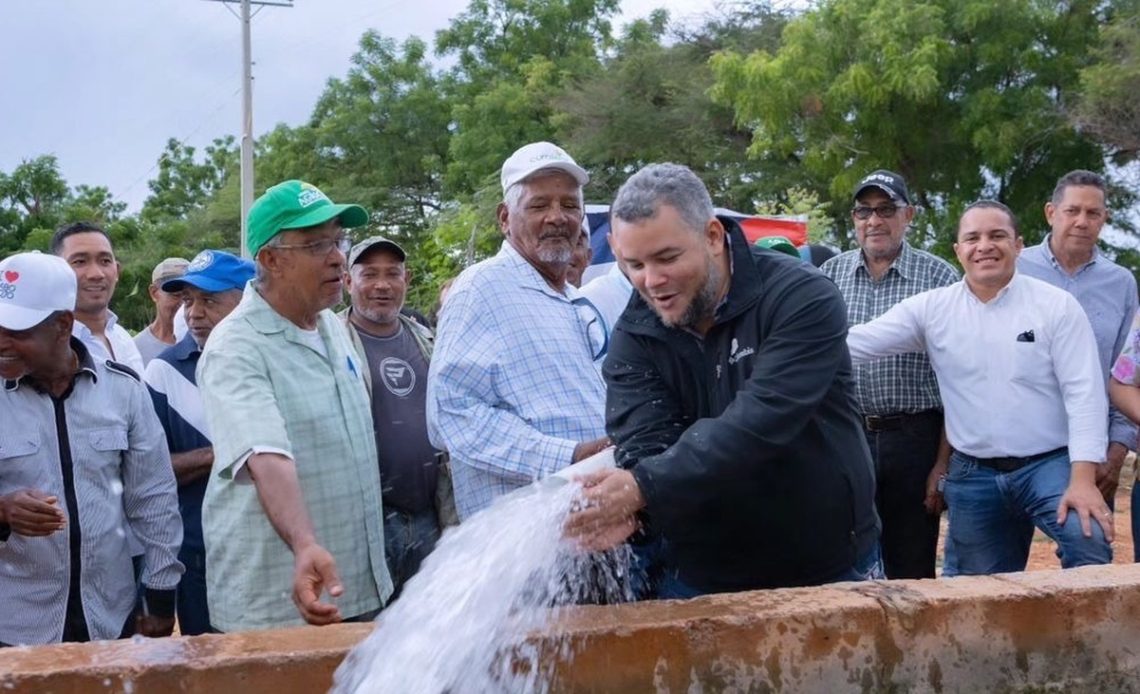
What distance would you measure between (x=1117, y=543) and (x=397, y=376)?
6.97 metres

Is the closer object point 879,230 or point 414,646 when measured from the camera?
point 414,646

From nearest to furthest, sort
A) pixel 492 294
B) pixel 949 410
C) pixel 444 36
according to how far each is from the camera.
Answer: pixel 492 294 < pixel 949 410 < pixel 444 36

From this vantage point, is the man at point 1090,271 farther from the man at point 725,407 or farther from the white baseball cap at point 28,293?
the white baseball cap at point 28,293

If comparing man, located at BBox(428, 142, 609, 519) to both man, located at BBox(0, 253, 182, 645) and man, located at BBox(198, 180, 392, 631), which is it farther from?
man, located at BBox(0, 253, 182, 645)

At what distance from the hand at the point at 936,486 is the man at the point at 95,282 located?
3445 millimetres

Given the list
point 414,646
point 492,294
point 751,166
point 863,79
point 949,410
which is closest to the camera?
point 414,646

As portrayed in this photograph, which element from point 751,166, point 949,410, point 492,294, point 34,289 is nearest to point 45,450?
point 34,289

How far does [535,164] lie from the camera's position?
368 cm

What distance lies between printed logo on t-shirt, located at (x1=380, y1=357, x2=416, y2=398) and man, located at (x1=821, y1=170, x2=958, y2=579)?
1.75m

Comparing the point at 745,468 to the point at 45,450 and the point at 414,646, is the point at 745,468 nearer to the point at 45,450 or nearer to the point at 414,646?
the point at 414,646

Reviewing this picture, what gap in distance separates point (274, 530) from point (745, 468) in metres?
1.28

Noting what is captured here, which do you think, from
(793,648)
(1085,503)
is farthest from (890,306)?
(793,648)

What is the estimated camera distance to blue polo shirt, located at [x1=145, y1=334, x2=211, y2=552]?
4209 millimetres

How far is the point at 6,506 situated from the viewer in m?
3.13
